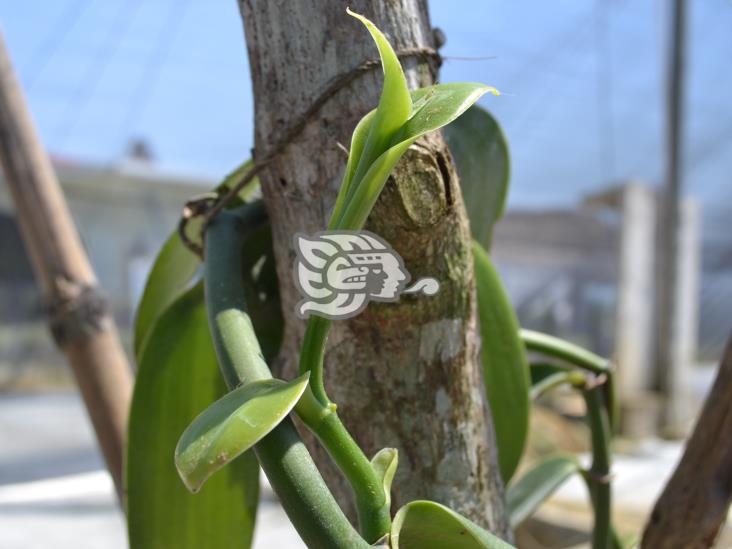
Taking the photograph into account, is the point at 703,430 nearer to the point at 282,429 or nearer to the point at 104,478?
the point at 282,429

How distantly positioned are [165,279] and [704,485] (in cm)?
27

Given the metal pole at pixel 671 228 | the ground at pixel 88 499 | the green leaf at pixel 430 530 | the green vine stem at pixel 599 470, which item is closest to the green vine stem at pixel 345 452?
the green leaf at pixel 430 530

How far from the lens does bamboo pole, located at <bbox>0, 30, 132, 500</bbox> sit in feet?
1.58

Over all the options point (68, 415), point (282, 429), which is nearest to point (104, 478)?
point (68, 415)

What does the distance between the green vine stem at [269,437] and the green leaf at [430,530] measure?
0.02m

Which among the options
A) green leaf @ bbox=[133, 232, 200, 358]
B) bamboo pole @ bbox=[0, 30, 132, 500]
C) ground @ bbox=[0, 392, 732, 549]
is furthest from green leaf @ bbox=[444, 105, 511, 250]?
ground @ bbox=[0, 392, 732, 549]

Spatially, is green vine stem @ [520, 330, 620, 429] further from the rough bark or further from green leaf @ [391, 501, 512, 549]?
green leaf @ [391, 501, 512, 549]

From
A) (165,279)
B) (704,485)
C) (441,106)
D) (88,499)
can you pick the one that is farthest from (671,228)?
(441,106)

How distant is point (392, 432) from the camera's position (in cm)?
28

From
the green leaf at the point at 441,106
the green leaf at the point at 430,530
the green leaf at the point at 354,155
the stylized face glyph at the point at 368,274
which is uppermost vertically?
the green leaf at the point at 441,106

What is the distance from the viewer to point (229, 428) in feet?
0.58

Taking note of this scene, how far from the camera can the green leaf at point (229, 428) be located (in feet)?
0.57

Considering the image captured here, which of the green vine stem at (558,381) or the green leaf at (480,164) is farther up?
the green leaf at (480,164)

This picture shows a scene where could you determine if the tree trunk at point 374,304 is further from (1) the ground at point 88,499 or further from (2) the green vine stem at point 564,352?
(1) the ground at point 88,499
